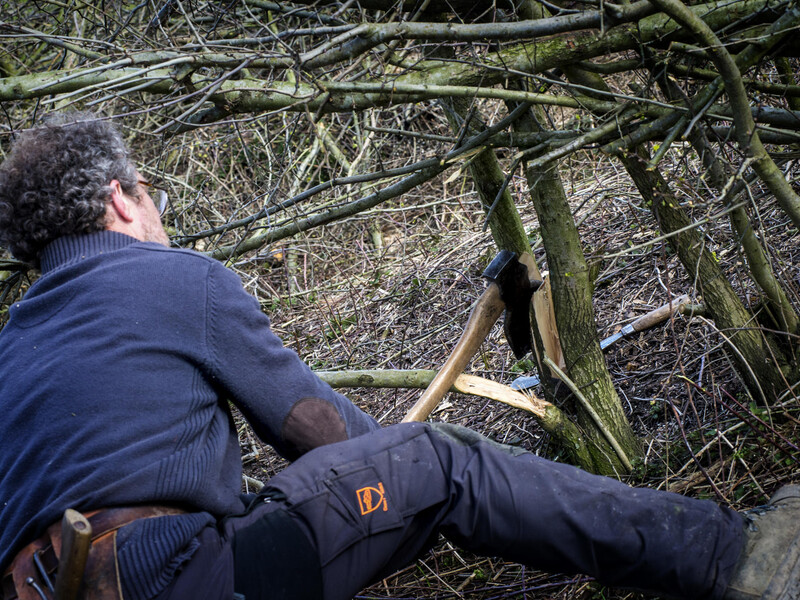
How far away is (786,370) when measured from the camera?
291cm

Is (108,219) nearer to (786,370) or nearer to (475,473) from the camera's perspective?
(475,473)

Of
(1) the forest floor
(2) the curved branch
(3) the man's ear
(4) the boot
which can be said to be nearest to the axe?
(1) the forest floor

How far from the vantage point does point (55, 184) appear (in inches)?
86.0

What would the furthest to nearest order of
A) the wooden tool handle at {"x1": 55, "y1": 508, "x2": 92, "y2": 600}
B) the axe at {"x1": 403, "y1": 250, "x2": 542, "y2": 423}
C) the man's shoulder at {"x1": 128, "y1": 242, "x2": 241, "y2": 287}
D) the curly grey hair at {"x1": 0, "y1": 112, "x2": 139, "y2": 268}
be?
the axe at {"x1": 403, "y1": 250, "x2": 542, "y2": 423}, the curly grey hair at {"x1": 0, "y1": 112, "x2": 139, "y2": 268}, the man's shoulder at {"x1": 128, "y1": 242, "x2": 241, "y2": 287}, the wooden tool handle at {"x1": 55, "y1": 508, "x2": 92, "y2": 600}

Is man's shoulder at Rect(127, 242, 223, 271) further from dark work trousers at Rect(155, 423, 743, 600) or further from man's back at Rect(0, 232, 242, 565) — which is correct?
dark work trousers at Rect(155, 423, 743, 600)

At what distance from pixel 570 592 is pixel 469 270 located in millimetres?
3029

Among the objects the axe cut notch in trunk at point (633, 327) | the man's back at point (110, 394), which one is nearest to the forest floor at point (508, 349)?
the axe cut notch in trunk at point (633, 327)

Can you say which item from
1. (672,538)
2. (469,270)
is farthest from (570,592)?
(469,270)

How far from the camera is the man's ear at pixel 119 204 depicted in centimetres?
225

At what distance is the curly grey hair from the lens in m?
2.17

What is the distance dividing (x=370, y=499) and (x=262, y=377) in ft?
1.59

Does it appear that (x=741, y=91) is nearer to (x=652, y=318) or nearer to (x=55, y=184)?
(x=652, y=318)

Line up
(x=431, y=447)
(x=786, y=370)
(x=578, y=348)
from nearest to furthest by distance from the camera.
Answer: (x=431, y=447)
(x=786, y=370)
(x=578, y=348)

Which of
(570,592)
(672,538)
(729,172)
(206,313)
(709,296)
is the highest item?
(729,172)
